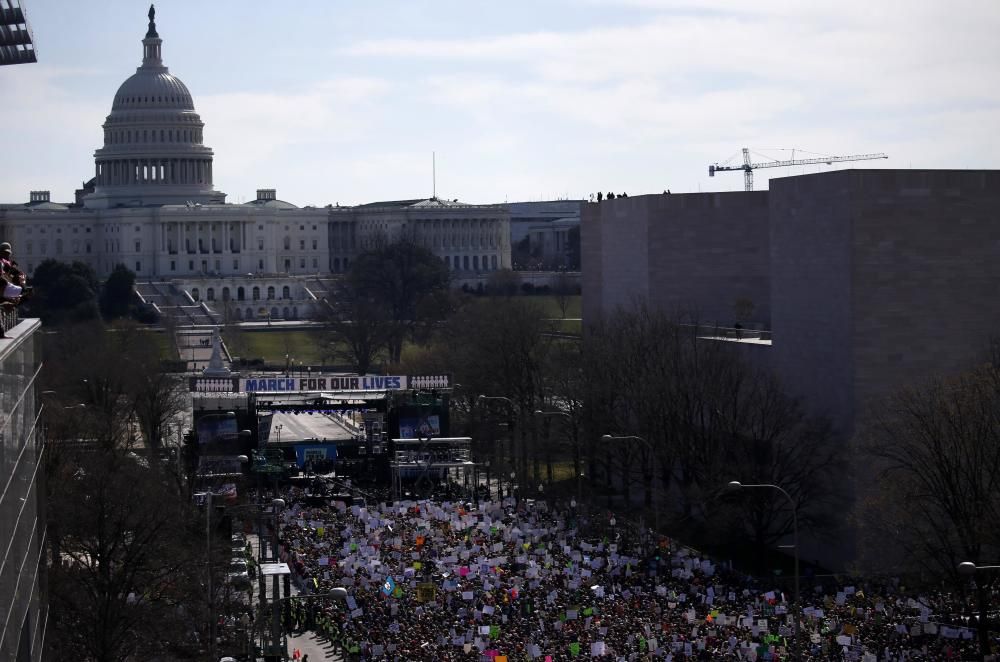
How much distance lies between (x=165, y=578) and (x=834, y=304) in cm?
2374

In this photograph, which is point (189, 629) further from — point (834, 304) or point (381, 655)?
point (834, 304)

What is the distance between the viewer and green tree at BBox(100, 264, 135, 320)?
584ft

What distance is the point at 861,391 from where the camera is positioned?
59625 mm

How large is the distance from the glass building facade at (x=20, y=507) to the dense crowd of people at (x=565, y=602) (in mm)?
12071

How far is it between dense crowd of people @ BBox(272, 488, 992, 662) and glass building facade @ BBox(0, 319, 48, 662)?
12.1 m

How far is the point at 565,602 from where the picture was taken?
4772 centimetres

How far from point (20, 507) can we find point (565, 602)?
22341 mm

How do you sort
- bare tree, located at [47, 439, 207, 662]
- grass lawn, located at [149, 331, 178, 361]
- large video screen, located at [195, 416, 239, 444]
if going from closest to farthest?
bare tree, located at [47, 439, 207, 662], large video screen, located at [195, 416, 239, 444], grass lawn, located at [149, 331, 178, 361]

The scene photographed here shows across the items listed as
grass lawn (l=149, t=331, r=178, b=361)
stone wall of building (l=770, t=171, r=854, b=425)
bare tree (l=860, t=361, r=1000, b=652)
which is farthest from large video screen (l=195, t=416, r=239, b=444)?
grass lawn (l=149, t=331, r=178, b=361)

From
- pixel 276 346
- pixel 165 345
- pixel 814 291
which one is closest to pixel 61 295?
pixel 165 345

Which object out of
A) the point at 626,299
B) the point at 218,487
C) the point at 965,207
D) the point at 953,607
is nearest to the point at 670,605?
the point at 953,607

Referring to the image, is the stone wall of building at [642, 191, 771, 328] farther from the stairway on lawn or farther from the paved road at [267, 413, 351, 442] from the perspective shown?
the stairway on lawn

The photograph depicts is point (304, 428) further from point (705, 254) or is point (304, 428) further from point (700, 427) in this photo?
point (700, 427)

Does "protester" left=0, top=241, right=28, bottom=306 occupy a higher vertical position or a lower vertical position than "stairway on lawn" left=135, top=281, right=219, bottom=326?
higher
